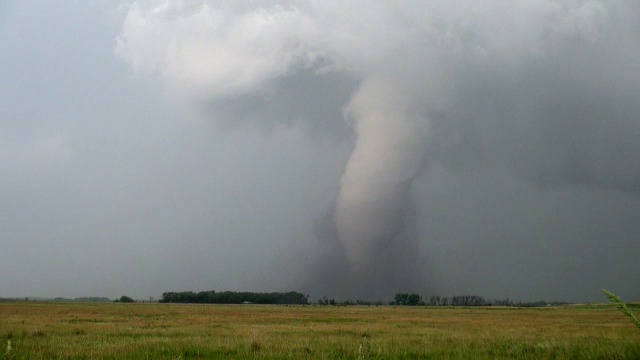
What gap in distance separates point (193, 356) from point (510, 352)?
936cm

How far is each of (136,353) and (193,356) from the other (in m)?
1.57

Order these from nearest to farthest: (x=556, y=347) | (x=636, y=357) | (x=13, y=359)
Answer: (x=636, y=357)
(x=13, y=359)
(x=556, y=347)

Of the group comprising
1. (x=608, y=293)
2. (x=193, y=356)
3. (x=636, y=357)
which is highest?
(x=608, y=293)

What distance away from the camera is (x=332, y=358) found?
37.7 feet

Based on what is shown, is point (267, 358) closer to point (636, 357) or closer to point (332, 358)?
point (332, 358)

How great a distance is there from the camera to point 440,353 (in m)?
14.1

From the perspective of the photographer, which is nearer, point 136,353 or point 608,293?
point 608,293

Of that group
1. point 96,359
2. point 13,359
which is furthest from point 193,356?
point 13,359

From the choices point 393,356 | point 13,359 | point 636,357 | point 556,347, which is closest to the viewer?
point 636,357

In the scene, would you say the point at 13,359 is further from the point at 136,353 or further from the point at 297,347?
the point at 297,347

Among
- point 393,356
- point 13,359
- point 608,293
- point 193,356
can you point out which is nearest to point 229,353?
point 193,356

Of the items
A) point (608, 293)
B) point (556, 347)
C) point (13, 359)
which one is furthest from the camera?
point (556, 347)

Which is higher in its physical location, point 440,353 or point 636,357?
point 636,357

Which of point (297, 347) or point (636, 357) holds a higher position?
point (636, 357)
